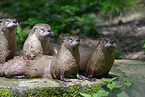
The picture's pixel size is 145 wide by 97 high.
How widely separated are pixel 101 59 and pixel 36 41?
1289 millimetres

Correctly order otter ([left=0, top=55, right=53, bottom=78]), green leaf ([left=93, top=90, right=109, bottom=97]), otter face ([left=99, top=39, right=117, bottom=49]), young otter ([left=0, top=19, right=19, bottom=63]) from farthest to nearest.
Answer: young otter ([left=0, top=19, right=19, bottom=63]), otter ([left=0, top=55, right=53, bottom=78]), otter face ([left=99, top=39, right=117, bottom=49]), green leaf ([left=93, top=90, right=109, bottom=97])

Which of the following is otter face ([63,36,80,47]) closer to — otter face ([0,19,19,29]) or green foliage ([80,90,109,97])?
green foliage ([80,90,109,97])

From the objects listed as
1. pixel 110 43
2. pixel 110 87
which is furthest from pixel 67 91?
pixel 110 43

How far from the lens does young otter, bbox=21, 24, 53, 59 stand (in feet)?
12.7

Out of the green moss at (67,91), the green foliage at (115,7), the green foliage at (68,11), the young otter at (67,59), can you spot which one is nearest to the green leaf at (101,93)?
the green moss at (67,91)

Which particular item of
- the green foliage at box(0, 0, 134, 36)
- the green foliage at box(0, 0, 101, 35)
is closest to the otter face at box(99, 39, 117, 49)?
the green foliage at box(0, 0, 101, 35)

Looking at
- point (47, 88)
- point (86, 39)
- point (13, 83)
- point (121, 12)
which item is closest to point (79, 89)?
point (47, 88)

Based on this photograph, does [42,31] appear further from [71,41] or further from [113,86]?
[113,86]

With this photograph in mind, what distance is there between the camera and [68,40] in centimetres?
346

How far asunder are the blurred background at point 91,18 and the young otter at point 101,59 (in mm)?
3623

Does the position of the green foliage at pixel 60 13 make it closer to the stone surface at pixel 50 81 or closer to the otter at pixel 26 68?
the otter at pixel 26 68

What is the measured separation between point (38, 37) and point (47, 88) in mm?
1141

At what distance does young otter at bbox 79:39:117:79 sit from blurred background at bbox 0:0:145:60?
362 cm

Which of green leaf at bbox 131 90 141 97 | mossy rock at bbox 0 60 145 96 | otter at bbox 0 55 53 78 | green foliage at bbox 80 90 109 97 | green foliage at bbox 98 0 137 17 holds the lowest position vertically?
green leaf at bbox 131 90 141 97
